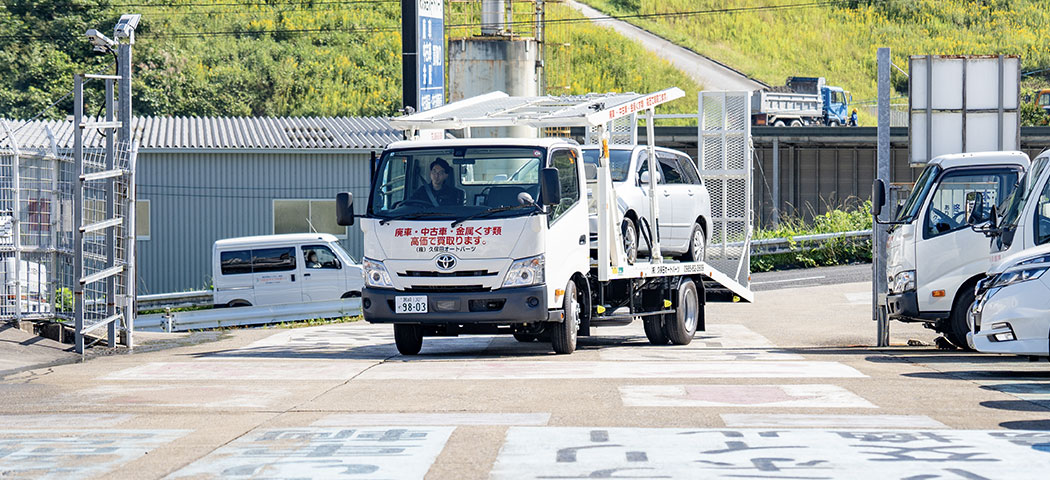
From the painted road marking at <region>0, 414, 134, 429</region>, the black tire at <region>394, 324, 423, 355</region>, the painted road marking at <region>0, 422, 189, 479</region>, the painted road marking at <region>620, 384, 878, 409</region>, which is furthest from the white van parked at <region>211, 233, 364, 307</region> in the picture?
the painted road marking at <region>0, 422, 189, 479</region>

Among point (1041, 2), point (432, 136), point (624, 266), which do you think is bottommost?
point (624, 266)

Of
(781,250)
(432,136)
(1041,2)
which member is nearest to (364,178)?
(781,250)

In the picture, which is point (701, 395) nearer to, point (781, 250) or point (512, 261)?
point (512, 261)

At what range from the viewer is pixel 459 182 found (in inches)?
567

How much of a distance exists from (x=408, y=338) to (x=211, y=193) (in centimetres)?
1742

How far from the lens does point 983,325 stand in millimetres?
11930

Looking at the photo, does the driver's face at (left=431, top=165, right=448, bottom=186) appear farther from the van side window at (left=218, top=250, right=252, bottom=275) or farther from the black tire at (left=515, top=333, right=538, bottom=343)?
the van side window at (left=218, top=250, right=252, bottom=275)

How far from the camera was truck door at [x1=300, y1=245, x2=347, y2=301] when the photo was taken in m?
27.4

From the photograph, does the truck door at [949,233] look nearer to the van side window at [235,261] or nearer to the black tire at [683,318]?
the black tire at [683,318]

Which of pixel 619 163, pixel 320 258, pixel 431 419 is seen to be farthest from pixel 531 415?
pixel 320 258

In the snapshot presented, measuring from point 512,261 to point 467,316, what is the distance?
0.75 meters

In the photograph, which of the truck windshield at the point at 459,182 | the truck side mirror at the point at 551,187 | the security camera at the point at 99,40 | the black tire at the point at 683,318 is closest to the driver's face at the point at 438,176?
the truck windshield at the point at 459,182

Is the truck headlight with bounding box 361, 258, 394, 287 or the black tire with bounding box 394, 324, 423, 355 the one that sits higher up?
the truck headlight with bounding box 361, 258, 394, 287

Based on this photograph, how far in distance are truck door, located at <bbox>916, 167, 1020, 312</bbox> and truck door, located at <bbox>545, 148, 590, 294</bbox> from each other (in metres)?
3.96
